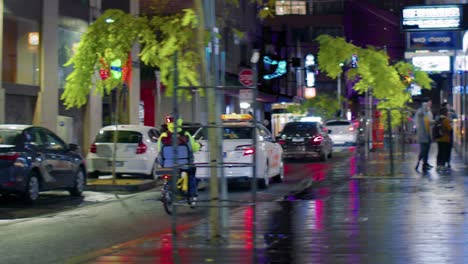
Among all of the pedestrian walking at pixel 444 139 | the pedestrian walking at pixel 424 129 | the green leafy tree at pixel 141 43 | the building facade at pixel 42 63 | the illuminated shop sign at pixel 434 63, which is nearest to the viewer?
the green leafy tree at pixel 141 43

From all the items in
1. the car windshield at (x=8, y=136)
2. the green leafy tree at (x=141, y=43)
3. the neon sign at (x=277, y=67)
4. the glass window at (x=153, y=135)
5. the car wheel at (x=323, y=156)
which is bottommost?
the car wheel at (x=323, y=156)

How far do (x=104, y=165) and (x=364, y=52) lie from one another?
764 centimetres

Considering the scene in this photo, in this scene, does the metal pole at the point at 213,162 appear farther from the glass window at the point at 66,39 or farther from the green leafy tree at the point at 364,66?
the glass window at the point at 66,39

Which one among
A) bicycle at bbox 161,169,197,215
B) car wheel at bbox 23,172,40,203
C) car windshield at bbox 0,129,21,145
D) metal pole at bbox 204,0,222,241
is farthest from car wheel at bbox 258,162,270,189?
metal pole at bbox 204,0,222,241

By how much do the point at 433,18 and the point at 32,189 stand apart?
59.5 feet

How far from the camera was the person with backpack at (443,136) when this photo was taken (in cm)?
2239

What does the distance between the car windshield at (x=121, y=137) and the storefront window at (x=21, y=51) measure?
14.1 ft

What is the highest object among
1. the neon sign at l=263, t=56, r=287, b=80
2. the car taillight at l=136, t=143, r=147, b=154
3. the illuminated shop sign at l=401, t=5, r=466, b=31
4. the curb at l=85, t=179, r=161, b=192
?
the neon sign at l=263, t=56, r=287, b=80

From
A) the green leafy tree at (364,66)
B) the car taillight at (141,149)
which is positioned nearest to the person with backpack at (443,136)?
the green leafy tree at (364,66)

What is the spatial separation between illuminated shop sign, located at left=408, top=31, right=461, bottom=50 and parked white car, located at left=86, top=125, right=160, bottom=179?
13208 mm

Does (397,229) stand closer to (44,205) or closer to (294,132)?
(44,205)

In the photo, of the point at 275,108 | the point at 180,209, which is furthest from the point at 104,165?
the point at 275,108

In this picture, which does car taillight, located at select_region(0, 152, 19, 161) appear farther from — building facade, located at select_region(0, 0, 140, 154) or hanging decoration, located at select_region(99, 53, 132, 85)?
building facade, located at select_region(0, 0, 140, 154)

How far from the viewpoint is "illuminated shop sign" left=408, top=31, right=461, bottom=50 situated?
29.7 m
